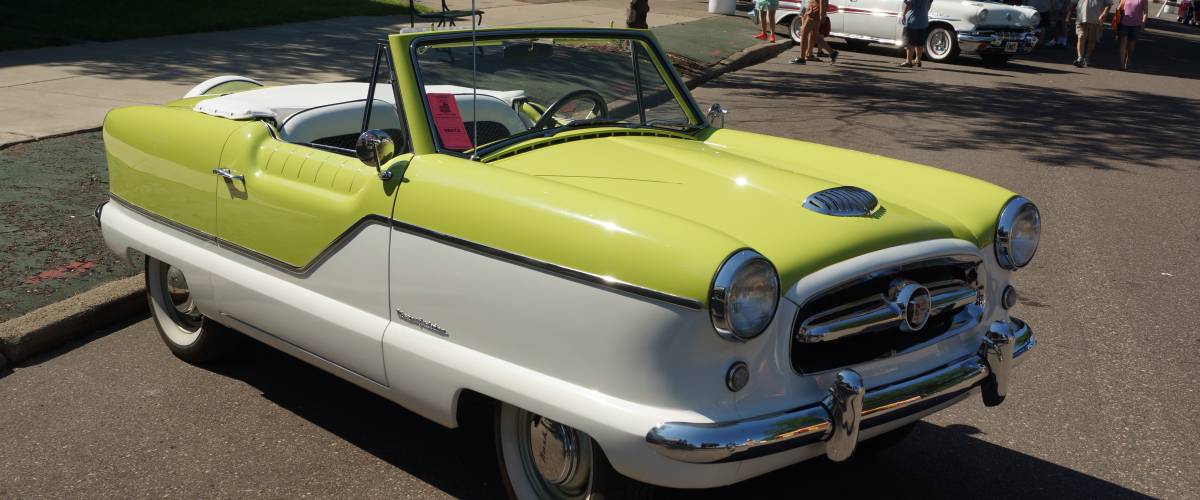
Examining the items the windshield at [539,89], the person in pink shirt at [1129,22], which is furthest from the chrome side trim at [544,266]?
the person in pink shirt at [1129,22]

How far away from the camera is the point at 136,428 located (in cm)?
414

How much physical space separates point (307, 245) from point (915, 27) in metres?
15.5

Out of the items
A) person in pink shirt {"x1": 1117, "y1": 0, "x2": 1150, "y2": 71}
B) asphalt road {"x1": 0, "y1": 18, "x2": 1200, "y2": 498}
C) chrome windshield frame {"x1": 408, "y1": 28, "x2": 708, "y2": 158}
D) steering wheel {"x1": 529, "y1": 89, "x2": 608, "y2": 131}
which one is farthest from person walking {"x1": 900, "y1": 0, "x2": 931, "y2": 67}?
steering wheel {"x1": 529, "y1": 89, "x2": 608, "y2": 131}

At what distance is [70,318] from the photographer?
503 cm

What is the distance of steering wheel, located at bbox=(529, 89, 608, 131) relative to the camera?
164 inches

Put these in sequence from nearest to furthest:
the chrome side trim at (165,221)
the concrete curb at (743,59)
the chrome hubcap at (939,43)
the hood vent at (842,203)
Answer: the hood vent at (842,203) → the chrome side trim at (165,221) → the concrete curb at (743,59) → the chrome hubcap at (939,43)

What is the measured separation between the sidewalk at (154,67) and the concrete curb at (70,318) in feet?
9.79

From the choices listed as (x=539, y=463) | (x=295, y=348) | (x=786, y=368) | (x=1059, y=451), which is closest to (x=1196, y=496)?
(x=1059, y=451)

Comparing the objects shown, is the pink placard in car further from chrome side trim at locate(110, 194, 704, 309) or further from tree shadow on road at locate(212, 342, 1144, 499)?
tree shadow on road at locate(212, 342, 1144, 499)

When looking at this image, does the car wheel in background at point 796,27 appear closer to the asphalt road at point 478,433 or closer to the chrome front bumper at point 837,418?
the asphalt road at point 478,433

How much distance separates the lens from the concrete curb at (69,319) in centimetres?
479

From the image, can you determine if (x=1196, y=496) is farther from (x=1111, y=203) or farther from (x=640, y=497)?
(x=1111, y=203)

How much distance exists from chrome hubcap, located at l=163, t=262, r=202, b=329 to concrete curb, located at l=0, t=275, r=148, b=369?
60cm

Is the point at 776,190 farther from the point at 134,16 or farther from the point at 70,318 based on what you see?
the point at 134,16
